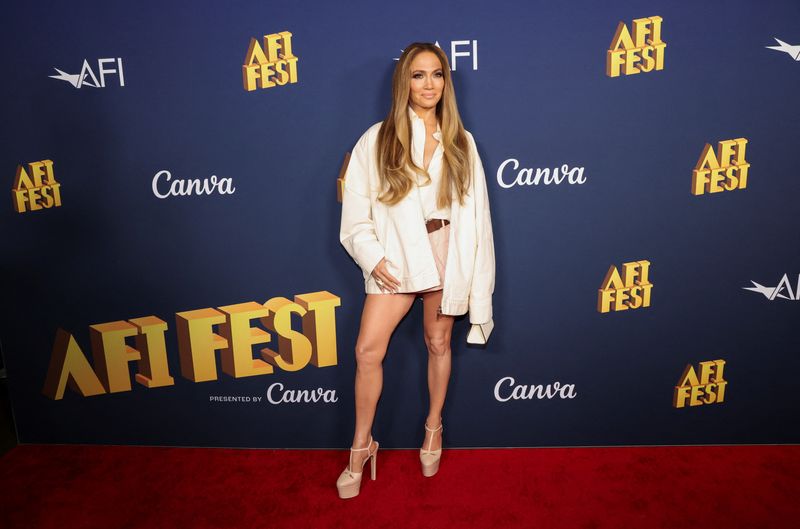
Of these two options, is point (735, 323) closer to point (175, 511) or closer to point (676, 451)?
point (676, 451)

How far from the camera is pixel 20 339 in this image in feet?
9.30

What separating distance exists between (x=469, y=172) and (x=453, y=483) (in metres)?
1.29

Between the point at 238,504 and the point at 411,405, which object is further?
the point at 411,405

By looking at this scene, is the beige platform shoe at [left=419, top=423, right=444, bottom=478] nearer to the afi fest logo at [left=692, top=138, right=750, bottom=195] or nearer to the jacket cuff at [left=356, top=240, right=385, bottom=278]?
the jacket cuff at [left=356, top=240, right=385, bottom=278]

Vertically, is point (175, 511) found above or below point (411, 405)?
below

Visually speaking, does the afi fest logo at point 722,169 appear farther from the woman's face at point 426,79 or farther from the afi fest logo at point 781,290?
the woman's face at point 426,79

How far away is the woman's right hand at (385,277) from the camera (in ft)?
7.89

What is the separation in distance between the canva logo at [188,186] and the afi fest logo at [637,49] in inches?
63.2

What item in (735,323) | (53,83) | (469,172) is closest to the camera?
(469,172)

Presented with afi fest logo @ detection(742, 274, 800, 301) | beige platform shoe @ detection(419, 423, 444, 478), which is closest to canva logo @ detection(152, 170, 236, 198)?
beige platform shoe @ detection(419, 423, 444, 478)

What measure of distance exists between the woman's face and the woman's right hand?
615 millimetres

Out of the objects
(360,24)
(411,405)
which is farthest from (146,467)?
(360,24)

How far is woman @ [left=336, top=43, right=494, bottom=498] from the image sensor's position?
2309 mm

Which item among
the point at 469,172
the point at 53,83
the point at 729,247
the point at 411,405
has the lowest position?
the point at 411,405
